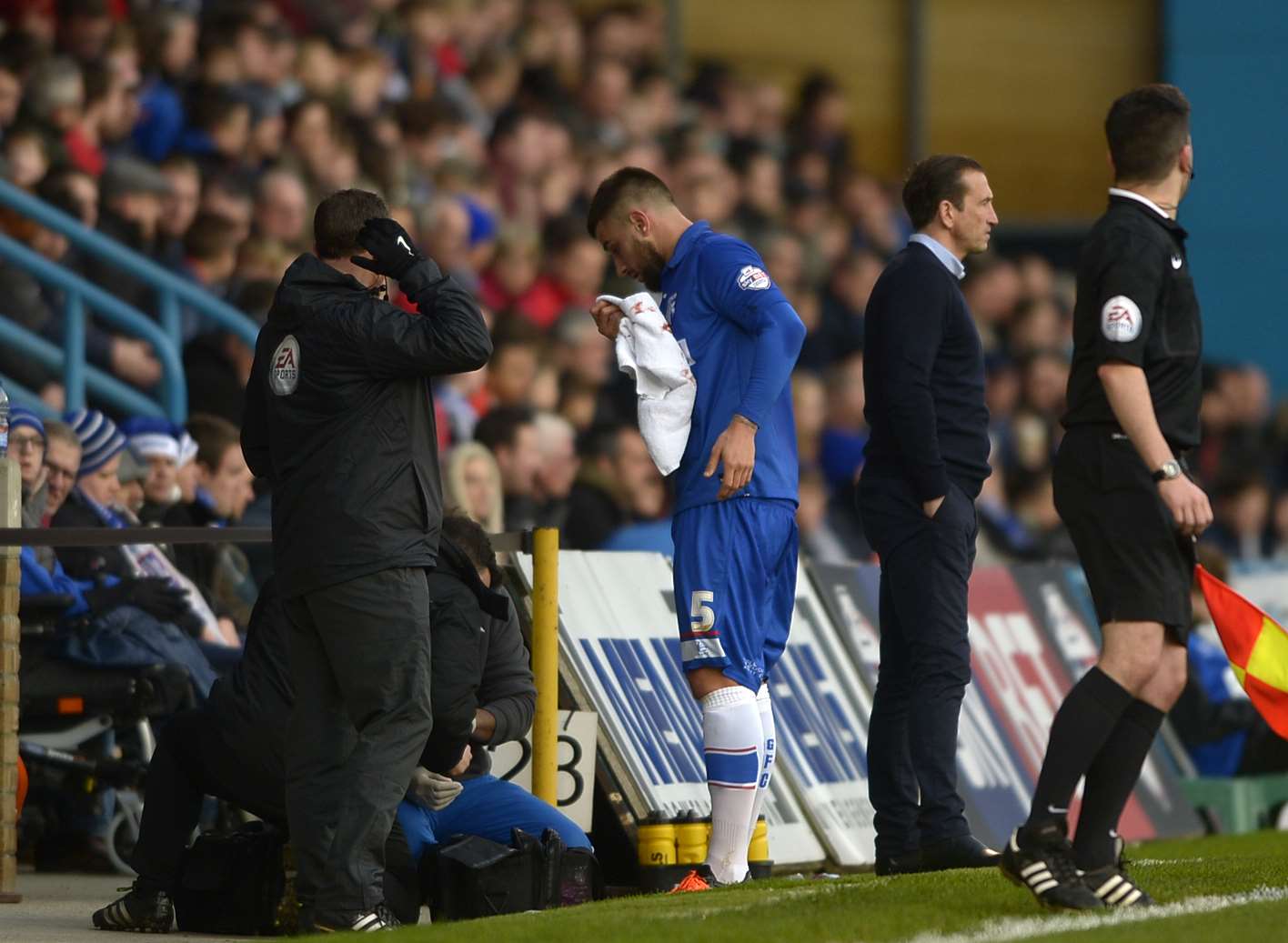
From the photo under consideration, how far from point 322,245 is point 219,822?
3.14 meters

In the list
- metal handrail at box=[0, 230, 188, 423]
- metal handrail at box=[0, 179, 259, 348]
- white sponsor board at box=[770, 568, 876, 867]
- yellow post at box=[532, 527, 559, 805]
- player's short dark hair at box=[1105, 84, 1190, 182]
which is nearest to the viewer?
player's short dark hair at box=[1105, 84, 1190, 182]

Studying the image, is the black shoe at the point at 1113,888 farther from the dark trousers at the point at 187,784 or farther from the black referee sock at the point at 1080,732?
the dark trousers at the point at 187,784

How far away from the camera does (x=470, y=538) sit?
7.88 meters

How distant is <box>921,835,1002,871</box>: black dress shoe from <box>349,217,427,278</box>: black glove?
101 inches

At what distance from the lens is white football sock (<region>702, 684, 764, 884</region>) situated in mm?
7461

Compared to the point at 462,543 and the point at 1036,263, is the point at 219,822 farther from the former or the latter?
the point at 1036,263

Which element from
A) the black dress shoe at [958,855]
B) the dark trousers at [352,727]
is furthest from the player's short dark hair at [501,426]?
the dark trousers at [352,727]

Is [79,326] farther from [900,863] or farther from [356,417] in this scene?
[900,863]

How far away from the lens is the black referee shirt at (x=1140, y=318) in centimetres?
627

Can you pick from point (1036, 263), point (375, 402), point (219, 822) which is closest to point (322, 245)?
point (375, 402)

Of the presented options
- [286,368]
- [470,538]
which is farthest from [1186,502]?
[470,538]

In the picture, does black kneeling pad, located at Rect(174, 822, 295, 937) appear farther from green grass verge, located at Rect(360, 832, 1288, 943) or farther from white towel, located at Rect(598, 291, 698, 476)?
white towel, located at Rect(598, 291, 698, 476)

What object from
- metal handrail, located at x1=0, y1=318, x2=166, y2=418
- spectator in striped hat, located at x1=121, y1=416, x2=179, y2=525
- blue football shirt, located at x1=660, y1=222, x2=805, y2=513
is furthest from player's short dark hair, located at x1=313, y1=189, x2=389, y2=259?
metal handrail, located at x1=0, y1=318, x2=166, y2=418

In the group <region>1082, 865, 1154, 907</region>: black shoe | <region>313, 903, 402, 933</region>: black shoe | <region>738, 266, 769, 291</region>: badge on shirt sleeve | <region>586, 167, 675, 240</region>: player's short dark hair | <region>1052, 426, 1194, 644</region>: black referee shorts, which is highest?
<region>586, 167, 675, 240</region>: player's short dark hair
